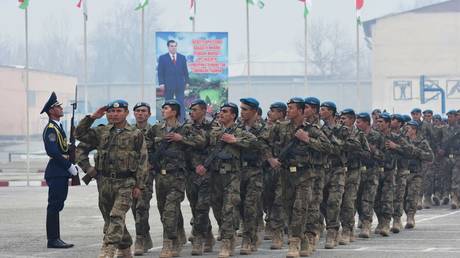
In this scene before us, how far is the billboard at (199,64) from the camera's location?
116 ft

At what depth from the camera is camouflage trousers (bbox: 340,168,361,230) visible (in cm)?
1594

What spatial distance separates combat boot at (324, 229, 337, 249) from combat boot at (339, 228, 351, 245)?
0.45 metres

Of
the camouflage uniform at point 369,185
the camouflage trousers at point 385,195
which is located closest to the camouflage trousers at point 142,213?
the camouflage uniform at point 369,185

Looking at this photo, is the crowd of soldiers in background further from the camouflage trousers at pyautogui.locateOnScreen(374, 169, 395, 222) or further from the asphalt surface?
the camouflage trousers at pyautogui.locateOnScreen(374, 169, 395, 222)

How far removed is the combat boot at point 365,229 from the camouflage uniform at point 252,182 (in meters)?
2.46

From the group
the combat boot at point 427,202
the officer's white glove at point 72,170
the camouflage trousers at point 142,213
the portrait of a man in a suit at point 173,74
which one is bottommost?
the combat boot at point 427,202

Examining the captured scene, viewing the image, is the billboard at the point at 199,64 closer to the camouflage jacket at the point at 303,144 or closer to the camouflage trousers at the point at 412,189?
the camouflage trousers at the point at 412,189

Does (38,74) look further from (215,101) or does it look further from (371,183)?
(371,183)

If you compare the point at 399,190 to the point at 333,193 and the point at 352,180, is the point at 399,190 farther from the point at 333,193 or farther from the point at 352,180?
the point at 333,193

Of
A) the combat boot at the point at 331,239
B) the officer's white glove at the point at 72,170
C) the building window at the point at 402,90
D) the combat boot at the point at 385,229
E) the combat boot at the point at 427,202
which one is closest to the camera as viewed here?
the officer's white glove at the point at 72,170

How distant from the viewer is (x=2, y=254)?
14227mm

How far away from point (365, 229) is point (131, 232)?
3.56 m

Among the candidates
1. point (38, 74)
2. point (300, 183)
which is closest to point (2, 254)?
point (300, 183)

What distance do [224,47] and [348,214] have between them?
2027cm
